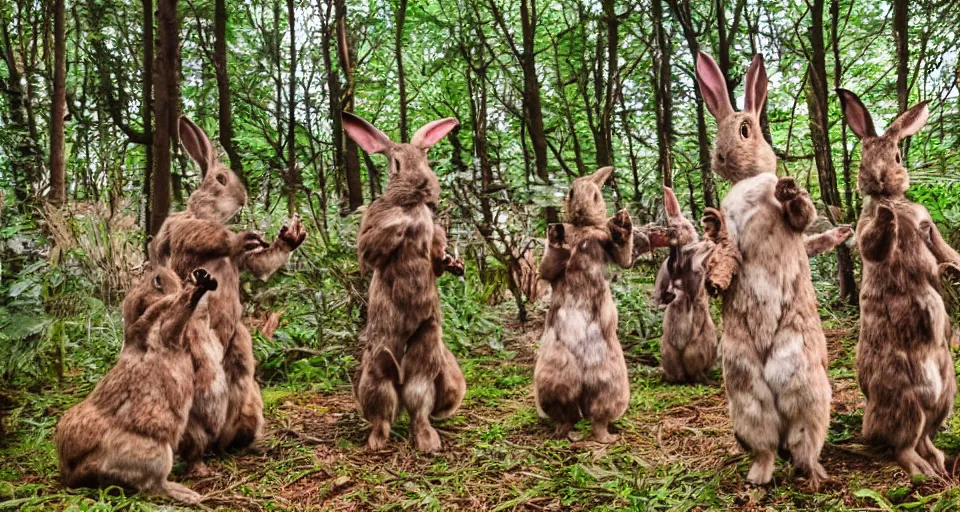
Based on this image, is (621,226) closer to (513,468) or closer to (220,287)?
(513,468)

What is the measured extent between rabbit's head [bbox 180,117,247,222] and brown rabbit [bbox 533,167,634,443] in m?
1.83

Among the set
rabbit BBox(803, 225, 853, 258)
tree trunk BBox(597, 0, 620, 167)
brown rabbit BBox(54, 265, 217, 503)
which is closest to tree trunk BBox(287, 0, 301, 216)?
tree trunk BBox(597, 0, 620, 167)

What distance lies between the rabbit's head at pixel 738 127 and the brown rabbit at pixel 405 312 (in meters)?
1.65

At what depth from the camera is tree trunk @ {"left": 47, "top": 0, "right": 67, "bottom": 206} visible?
6.39 meters

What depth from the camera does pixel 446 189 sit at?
262 inches

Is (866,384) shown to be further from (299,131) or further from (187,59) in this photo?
(187,59)

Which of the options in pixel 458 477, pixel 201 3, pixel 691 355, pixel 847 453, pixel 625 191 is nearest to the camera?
pixel 847 453

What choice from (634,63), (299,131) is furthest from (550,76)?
(299,131)

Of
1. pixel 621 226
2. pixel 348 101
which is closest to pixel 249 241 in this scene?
pixel 621 226

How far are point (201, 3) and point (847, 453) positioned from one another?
668cm

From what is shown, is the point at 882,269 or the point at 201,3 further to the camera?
the point at 201,3

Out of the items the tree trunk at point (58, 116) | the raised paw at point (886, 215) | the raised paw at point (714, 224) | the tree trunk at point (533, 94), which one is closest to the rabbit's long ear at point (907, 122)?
the raised paw at point (886, 215)

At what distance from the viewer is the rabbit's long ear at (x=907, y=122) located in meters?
3.27

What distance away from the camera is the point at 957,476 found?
303 centimetres
